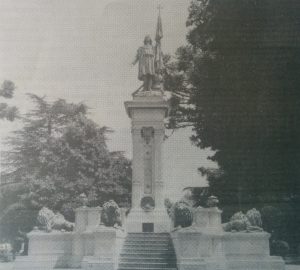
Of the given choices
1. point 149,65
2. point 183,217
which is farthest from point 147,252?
point 149,65

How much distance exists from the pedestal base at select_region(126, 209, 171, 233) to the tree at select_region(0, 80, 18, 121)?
19.3 feet

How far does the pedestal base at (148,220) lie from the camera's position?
19.6 metres

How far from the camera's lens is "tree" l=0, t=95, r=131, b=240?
→ 26.4 meters

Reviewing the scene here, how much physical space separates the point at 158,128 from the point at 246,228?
226 inches

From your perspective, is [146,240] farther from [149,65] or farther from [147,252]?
[149,65]

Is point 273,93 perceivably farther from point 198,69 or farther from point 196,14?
point 196,14

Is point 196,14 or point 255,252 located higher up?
point 196,14

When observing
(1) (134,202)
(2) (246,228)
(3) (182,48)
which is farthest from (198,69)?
(2) (246,228)

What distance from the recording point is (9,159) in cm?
2859

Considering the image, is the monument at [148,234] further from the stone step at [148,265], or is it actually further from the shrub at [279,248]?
the shrub at [279,248]

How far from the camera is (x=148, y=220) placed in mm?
19812

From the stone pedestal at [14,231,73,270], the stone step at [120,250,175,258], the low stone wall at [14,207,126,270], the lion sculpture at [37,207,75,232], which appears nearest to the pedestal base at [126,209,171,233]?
the low stone wall at [14,207,126,270]

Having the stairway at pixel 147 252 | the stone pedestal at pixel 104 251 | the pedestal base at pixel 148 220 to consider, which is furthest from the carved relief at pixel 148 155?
the stone pedestal at pixel 104 251

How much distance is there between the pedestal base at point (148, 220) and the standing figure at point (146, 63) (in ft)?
17.2
